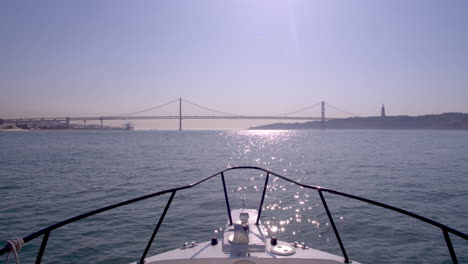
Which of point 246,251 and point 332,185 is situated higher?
point 246,251

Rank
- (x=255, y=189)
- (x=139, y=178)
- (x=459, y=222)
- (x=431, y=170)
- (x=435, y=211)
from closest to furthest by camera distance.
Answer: (x=459, y=222) → (x=435, y=211) → (x=255, y=189) → (x=139, y=178) → (x=431, y=170)

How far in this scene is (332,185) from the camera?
14625 mm

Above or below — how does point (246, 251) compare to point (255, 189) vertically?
above

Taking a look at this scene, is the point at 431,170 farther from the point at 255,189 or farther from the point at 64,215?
the point at 64,215

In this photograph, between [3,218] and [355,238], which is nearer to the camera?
[355,238]

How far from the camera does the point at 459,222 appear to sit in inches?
339

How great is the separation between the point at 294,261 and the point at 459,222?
813 cm

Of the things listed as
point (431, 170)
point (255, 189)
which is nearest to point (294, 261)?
point (255, 189)

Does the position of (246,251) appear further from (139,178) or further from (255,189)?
(139,178)

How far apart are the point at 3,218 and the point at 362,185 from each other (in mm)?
13710

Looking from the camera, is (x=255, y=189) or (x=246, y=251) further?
(x=255, y=189)

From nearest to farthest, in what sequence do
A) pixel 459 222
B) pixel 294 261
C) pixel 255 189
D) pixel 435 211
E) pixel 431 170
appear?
pixel 294 261 < pixel 459 222 < pixel 435 211 < pixel 255 189 < pixel 431 170

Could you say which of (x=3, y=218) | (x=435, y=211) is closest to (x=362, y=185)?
(x=435, y=211)

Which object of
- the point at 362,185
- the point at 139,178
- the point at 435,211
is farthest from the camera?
the point at 139,178
